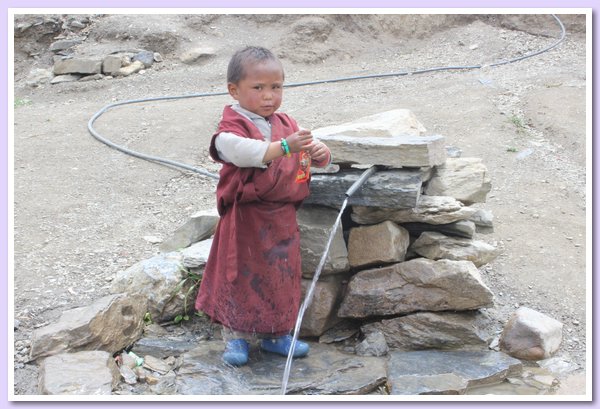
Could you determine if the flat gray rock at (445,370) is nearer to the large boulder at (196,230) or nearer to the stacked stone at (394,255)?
the stacked stone at (394,255)

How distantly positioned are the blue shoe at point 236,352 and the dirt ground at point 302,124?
88cm

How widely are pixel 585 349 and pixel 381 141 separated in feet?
5.21

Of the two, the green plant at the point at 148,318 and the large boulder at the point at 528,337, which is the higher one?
the large boulder at the point at 528,337

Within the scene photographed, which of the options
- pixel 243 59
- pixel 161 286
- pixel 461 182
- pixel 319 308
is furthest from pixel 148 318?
pixel 461 182

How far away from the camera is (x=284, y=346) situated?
3.29m

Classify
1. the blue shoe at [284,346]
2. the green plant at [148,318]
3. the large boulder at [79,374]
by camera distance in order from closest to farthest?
the large boulder at [79,374]
the blue shoe at [284,346]
the green plant at [148,318]

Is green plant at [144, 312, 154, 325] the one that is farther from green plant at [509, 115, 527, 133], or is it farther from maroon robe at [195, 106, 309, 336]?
green plant at [509, 115, 527, 133]

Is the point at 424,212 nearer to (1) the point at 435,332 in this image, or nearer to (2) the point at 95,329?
(1) the point at 435,332

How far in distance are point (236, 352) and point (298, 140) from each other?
112 cm

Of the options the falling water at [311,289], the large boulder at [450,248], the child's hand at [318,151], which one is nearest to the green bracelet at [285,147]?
the child's hand at [318,151]

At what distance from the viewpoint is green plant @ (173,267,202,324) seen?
3660 millimetres

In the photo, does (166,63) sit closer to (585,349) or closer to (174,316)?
(174,316)

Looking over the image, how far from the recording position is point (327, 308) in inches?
136

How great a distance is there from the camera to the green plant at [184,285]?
3660mm
